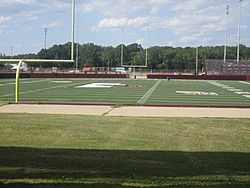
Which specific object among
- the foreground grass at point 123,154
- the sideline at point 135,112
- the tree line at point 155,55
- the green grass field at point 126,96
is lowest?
the green grass field at point 126,96

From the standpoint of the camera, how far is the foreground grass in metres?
5.54

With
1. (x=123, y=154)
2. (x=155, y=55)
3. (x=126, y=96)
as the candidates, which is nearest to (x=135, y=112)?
(x=123, y=154)

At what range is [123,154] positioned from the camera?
734cm

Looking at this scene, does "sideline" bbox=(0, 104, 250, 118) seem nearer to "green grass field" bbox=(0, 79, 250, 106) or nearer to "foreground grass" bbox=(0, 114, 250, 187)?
"foreground grass" bbox=(0, 114, 250, 187)

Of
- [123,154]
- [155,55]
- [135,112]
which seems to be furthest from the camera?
[155,55]

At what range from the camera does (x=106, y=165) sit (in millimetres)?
6363

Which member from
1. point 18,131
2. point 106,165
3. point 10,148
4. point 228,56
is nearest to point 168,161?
point 106,165

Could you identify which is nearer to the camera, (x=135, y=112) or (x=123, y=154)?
(x=123, y=154)

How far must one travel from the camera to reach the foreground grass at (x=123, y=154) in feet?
18.2

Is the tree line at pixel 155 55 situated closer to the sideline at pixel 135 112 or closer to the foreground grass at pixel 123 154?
the sideline at pixel 135 112

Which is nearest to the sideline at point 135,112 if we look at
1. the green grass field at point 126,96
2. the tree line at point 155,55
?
the green grass field at point 126,96

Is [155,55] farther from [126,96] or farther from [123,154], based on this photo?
[123,154]

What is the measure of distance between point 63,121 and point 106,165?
5.64 meters

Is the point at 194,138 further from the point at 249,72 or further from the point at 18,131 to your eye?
the point at 249,72
